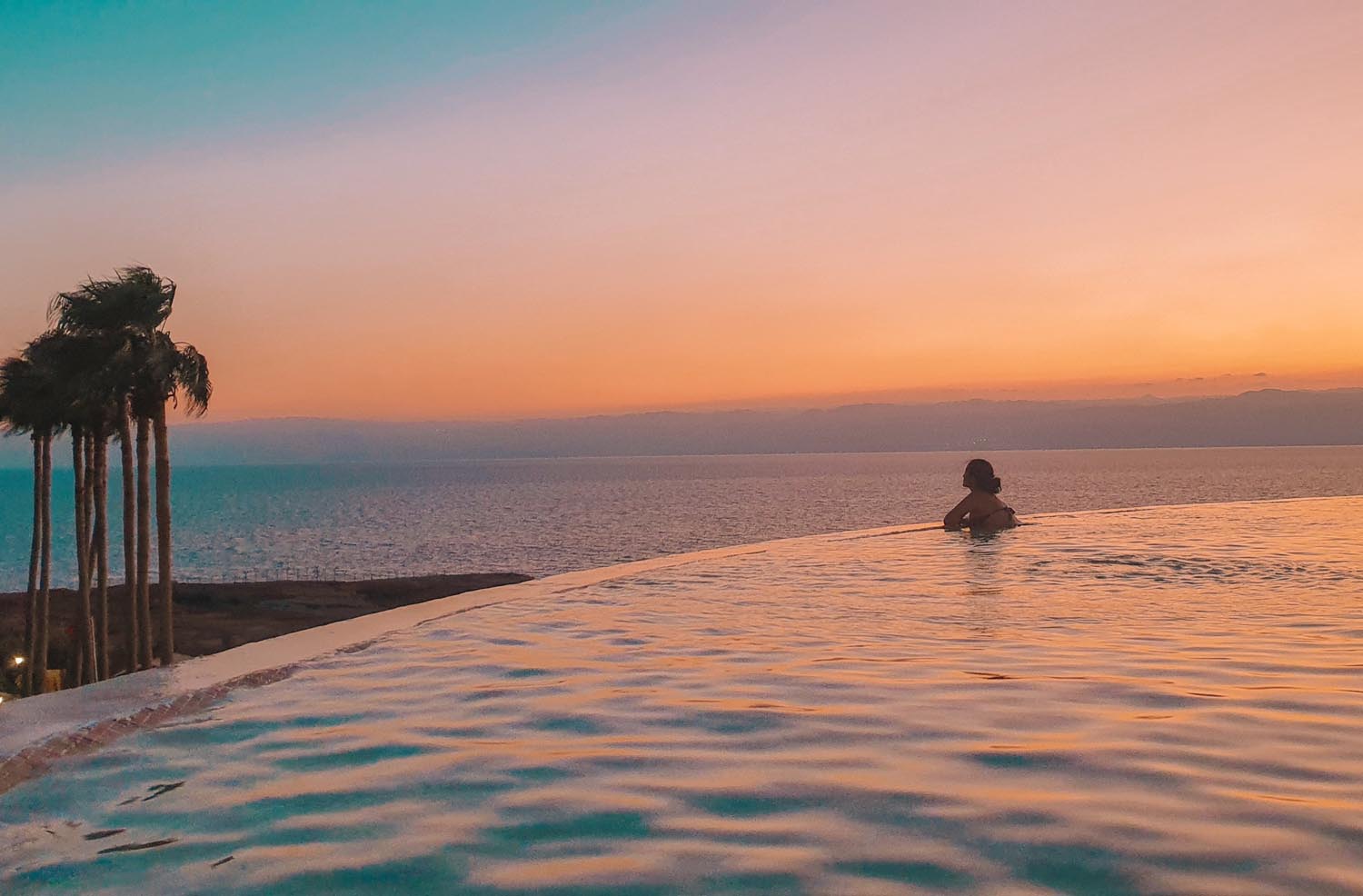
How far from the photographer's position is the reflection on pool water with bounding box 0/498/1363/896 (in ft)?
10.4

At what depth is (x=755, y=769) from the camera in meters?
4.14

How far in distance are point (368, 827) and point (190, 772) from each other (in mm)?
1239

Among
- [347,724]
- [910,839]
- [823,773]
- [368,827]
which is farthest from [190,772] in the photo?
[910,839]

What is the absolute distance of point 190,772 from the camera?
14.2 ft

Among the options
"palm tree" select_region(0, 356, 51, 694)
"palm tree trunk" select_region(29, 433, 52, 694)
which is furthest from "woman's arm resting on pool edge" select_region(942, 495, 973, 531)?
"palm tree trunk" select_region(29, 433, 52, 694)

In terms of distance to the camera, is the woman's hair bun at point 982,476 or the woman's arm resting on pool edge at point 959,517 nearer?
the woman's arm resting on pool edge at point 959,517

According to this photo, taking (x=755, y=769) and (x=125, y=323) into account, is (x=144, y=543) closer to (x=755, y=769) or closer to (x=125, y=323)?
(x=125, y=323)

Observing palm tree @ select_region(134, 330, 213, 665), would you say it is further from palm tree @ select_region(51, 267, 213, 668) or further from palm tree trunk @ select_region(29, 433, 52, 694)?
palm tree trunk @ select_region(29, 433, 52, 694)

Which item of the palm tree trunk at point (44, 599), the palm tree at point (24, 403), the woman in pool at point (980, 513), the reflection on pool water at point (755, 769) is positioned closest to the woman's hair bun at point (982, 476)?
the woman in pool at point (980, 513)

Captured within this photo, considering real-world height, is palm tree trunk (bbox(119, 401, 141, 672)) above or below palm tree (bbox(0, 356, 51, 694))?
below

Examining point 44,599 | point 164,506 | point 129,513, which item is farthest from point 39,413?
point 44,599

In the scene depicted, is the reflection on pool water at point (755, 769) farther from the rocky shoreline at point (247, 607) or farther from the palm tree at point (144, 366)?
the rocky shoreline at point (247, 607)

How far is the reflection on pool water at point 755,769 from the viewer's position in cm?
316

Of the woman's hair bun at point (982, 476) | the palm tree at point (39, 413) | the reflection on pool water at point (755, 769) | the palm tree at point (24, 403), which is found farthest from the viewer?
the palm tree at point (24, 403)
